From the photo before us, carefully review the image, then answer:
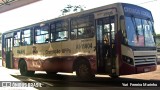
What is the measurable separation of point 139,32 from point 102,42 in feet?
4.94

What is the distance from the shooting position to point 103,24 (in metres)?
11.7

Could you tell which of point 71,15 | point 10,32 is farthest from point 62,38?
point 10,32

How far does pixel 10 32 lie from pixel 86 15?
28.3 ft

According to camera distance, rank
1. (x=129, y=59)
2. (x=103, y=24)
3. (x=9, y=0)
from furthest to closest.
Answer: (x=9, y=0)
(x=103, y=24)
(x=129, y=59)

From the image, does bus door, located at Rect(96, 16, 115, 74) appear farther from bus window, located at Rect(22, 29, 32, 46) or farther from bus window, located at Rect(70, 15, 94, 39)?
bus window, located at Rect(22, 29, 32, 46)

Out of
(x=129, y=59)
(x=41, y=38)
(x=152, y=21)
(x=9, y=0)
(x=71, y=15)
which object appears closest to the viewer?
(x=129, y=59)

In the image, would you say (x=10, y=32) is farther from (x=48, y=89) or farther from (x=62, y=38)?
(x=48, y=89)

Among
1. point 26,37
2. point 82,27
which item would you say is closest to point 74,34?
point 82,27

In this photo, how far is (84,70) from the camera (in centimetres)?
1260

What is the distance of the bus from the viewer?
11.0 m

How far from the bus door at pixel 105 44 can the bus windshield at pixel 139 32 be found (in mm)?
620

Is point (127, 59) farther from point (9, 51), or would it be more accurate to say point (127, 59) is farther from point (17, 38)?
point (9, 51)

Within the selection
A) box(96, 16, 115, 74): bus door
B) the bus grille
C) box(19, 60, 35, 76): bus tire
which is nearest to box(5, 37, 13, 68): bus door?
box(19, 60, 35, 76): bus tire

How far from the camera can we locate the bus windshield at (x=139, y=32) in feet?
36.3
